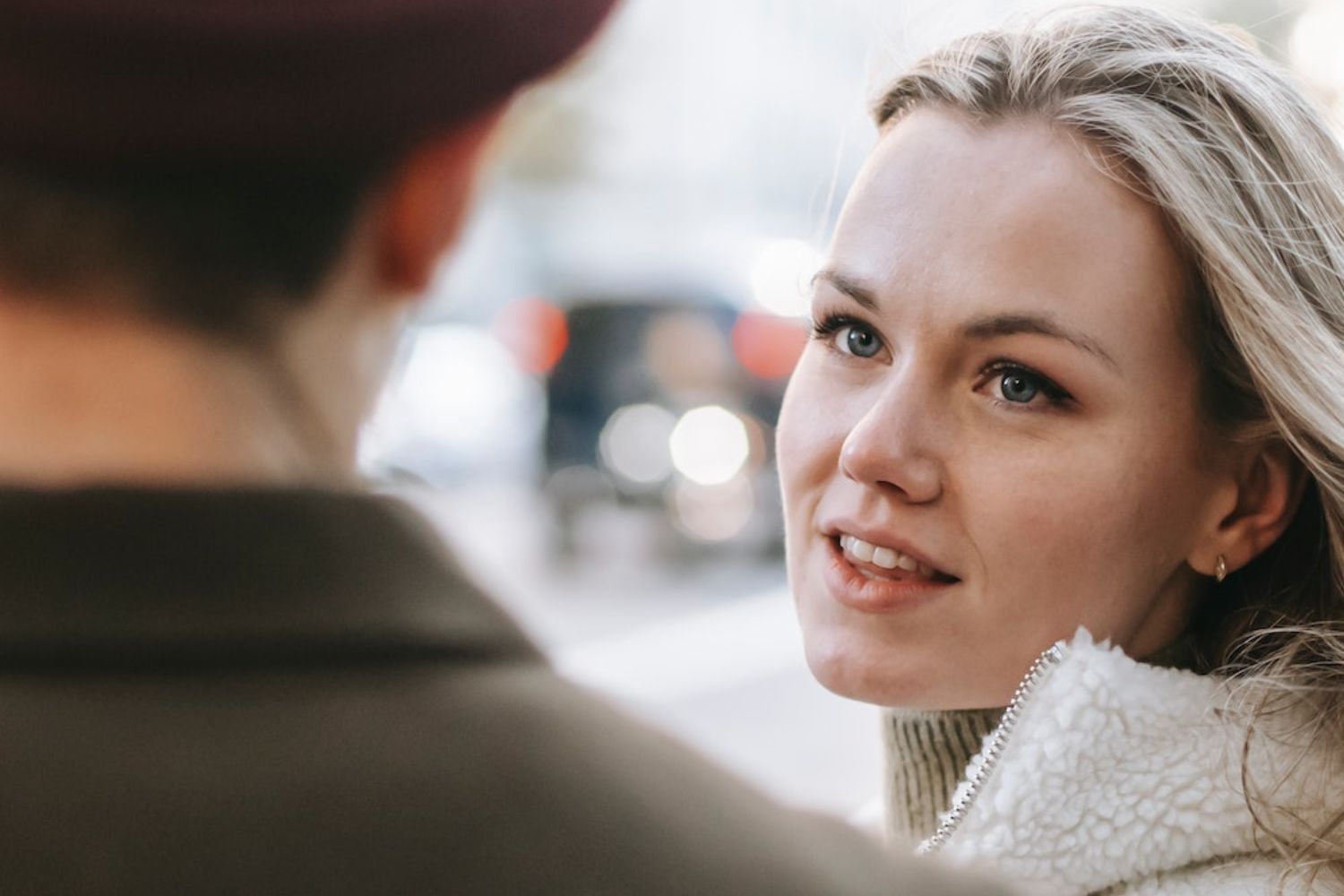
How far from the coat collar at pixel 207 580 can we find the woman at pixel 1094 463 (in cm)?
93

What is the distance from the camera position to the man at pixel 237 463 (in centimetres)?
59

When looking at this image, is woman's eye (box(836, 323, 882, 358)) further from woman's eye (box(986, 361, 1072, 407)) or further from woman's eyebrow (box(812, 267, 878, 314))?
woman's eye (box(986, 361, 1072, 407))

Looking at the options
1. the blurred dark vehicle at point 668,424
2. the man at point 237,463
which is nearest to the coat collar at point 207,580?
the man at point 237,463

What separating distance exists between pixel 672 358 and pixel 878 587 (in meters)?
10.3

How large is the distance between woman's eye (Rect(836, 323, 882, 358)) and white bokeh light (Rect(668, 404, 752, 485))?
9201 mm

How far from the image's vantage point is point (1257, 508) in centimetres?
165

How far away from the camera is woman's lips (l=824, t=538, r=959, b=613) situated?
60.1 inches

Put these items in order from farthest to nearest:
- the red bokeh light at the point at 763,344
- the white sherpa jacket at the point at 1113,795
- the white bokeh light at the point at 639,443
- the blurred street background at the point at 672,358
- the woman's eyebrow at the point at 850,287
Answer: the red bokeh light at the point at 763,344 < the white bokeh light at the point at 639,443 < the blurred street background at the point at 672,358 < the woman's eyebrow at the point at 850,287 < the white sherpa jacket at the point at 1113,795

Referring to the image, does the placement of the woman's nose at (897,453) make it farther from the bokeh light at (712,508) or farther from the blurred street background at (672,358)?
the bokeh light at (712,508)

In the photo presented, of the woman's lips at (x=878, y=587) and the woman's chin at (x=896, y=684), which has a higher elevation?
the woman's lips at (x=878, y=587)

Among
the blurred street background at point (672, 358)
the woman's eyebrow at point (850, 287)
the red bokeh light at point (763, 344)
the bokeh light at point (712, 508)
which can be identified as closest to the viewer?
the woman's eyebrow at point (850, 287)

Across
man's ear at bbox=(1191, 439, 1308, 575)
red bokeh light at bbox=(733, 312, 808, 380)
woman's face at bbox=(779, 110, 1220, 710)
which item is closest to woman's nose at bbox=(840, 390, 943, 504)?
woman's face at bbox=(779, 110, 1220, 710)

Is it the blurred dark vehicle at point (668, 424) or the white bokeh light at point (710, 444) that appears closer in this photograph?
the blurred dark vehicle at point (668, 424)

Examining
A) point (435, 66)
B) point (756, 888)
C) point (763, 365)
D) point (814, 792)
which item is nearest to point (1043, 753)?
point (756, 888)
